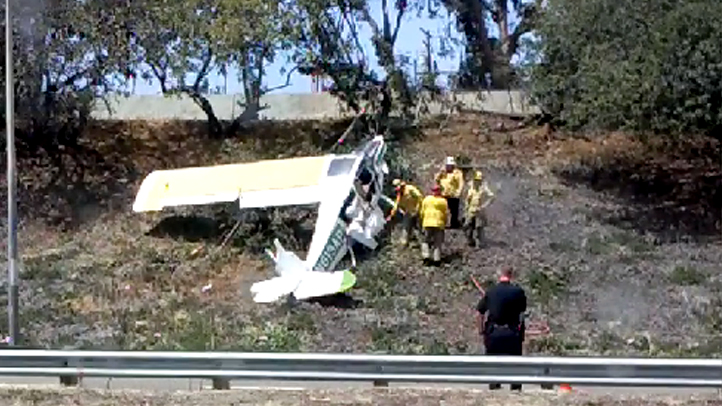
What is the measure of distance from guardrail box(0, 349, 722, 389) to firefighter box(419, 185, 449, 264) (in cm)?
1042

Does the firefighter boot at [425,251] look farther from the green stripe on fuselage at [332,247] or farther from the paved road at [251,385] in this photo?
the paved road at [251,385]

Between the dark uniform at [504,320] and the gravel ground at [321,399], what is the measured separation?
57.0 inches

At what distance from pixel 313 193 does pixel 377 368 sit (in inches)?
464

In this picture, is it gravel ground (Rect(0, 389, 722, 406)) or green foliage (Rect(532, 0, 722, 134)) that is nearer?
gravel ground (Rect(0, 389, 722, 406))

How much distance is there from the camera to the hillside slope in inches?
776

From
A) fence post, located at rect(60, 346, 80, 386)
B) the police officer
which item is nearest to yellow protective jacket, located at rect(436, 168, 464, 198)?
the police officer

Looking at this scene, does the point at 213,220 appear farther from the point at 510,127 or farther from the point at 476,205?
the point at 510,127

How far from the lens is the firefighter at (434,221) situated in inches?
890

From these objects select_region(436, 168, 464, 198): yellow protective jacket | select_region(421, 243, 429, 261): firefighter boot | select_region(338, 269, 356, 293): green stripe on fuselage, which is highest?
select_region(436, 168, 464, 198): yellow protective jacket

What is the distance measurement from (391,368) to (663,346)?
305 inches

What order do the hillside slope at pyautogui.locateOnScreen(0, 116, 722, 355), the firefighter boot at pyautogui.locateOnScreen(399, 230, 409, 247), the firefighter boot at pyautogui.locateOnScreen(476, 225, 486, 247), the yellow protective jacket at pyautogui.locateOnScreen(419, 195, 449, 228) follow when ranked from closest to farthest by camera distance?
the hillside slope at pyautogui.locateOnScreen(0, 116, 722, 355) < the yellow protective jacket at pyautogui.locateOnScreen(419, 195, 449, 228) < the firefighter boot at pyautogui.locateOnScreen(399, 230, 409, 247) < the firefighter boot at pyautogui.locateOnScreen(476, 225, 486, 247)

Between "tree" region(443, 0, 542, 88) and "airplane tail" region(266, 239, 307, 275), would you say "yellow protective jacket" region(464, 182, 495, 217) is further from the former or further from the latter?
"tree" region(443, 0, 542, 88)

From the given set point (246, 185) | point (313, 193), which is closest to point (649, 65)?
point (313, 193)

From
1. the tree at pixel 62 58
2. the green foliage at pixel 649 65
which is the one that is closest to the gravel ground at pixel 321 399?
the green foliage at pixel 649 65
